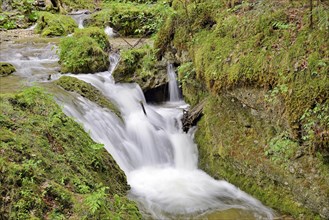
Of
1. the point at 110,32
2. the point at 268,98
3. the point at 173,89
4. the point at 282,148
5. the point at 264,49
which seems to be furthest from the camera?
the point at 110,32

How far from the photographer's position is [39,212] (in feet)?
11.0

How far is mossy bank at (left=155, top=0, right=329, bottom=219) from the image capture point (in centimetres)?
470

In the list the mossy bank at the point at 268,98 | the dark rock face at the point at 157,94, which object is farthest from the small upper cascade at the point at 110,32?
the mossy bank at the point at 268,98

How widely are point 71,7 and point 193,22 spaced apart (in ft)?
63.6

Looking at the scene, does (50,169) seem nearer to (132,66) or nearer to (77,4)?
(132,66)

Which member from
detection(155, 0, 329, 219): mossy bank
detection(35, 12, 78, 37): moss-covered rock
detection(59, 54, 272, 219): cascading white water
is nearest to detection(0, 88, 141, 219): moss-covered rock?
detection(59, 54, 272, 219): cascading white water

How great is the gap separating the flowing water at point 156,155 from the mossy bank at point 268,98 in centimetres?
39

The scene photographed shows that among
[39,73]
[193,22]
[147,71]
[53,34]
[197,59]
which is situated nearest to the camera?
[197,59]

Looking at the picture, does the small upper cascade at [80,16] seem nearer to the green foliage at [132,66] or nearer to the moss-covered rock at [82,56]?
the moss-covered rock at [82,56]

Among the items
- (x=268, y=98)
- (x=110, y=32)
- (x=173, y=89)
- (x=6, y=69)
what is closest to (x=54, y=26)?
(x=110, y=32)

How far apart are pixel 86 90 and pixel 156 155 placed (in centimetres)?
279

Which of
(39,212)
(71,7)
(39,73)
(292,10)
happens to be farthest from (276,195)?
(71,7)

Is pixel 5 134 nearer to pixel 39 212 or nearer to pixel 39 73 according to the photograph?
pixel 39 212

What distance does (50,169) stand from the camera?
4062mm
